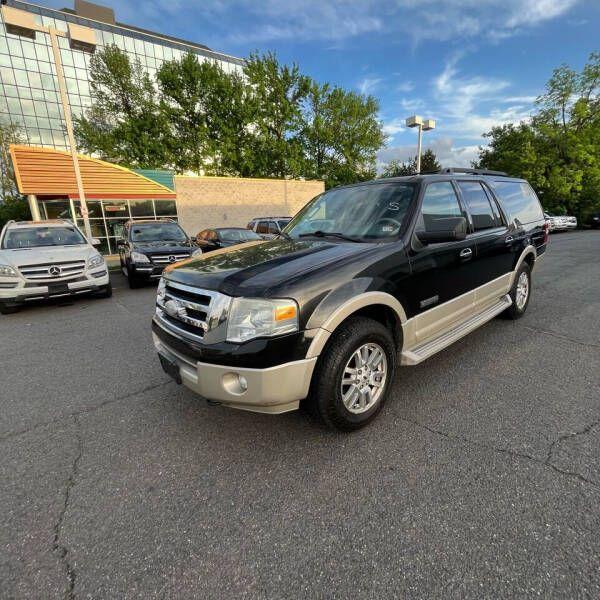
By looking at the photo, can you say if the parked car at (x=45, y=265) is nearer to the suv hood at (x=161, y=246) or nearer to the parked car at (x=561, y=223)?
the suv hood at (x=161, y=246)

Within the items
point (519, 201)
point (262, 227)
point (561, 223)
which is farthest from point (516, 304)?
point (561, 223)

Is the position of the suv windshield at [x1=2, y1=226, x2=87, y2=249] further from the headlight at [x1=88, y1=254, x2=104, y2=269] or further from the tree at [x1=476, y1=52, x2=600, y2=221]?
the tree at [x1=476, y1=52, x2=600, y2=221]

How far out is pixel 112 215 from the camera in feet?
55.0

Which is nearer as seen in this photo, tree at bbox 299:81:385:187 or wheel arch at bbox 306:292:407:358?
wheel arch at bbox 306:292:407:358

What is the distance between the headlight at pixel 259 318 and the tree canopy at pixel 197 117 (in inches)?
1031

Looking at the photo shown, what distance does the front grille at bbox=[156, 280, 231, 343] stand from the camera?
2.26m

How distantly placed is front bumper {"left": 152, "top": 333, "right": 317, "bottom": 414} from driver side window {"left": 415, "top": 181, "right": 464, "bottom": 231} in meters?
1.70

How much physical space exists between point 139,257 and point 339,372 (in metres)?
7.82

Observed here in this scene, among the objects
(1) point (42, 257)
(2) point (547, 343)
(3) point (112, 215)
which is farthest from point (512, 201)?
(3) point (112, 215)

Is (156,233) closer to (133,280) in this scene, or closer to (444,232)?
(133,280)

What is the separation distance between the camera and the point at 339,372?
237 cm

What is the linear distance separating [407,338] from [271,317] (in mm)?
1346

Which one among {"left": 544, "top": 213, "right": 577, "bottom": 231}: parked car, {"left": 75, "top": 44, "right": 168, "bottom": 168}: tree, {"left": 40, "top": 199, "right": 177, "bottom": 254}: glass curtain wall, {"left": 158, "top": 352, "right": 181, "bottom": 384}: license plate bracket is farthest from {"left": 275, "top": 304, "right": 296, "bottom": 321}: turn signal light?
{"left": 544, "top": 213, "right": 577, "bottom": 231}: parked car

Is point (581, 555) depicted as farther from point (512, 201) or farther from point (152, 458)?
point (512, 201)
